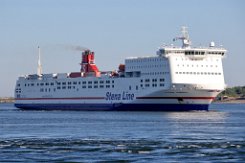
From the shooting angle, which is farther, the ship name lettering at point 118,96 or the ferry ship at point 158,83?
the ship name lettering at point 118,96

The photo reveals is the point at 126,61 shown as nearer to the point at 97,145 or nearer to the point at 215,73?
the point at 215,73

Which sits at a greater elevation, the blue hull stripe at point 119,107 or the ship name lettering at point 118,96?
the ship name lettering at point 118,96

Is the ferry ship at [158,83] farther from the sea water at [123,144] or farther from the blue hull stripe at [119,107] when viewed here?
the sea water at [123,144]

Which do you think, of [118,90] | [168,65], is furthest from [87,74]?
[168,65]

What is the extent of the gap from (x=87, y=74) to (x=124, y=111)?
16.5m

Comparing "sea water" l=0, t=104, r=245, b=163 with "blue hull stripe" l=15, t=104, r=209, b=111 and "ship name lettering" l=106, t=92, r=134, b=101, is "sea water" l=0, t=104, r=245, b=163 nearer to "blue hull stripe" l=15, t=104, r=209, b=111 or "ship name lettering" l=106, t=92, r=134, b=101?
"blue hull stripe" l=15, t=104, r=209, b=111

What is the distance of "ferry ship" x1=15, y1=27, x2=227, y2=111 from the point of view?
102 m

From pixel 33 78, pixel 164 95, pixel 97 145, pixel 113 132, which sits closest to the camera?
pixel 97 145

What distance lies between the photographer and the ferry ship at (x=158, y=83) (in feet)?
336

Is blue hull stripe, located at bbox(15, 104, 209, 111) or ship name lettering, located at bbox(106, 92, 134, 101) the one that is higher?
ship name lettering, located at bbox(106, 92, 134, 101)

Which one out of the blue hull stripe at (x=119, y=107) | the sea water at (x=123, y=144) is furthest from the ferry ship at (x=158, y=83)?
the sea water at (x=123, y=144)

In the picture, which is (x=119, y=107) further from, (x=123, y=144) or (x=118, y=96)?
(x=123, y=144)

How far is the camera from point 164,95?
10231 cm

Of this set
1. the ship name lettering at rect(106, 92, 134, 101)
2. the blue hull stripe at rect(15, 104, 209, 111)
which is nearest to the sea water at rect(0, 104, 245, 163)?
the blue hull stripe at rect(15, 104, 209, 111)
